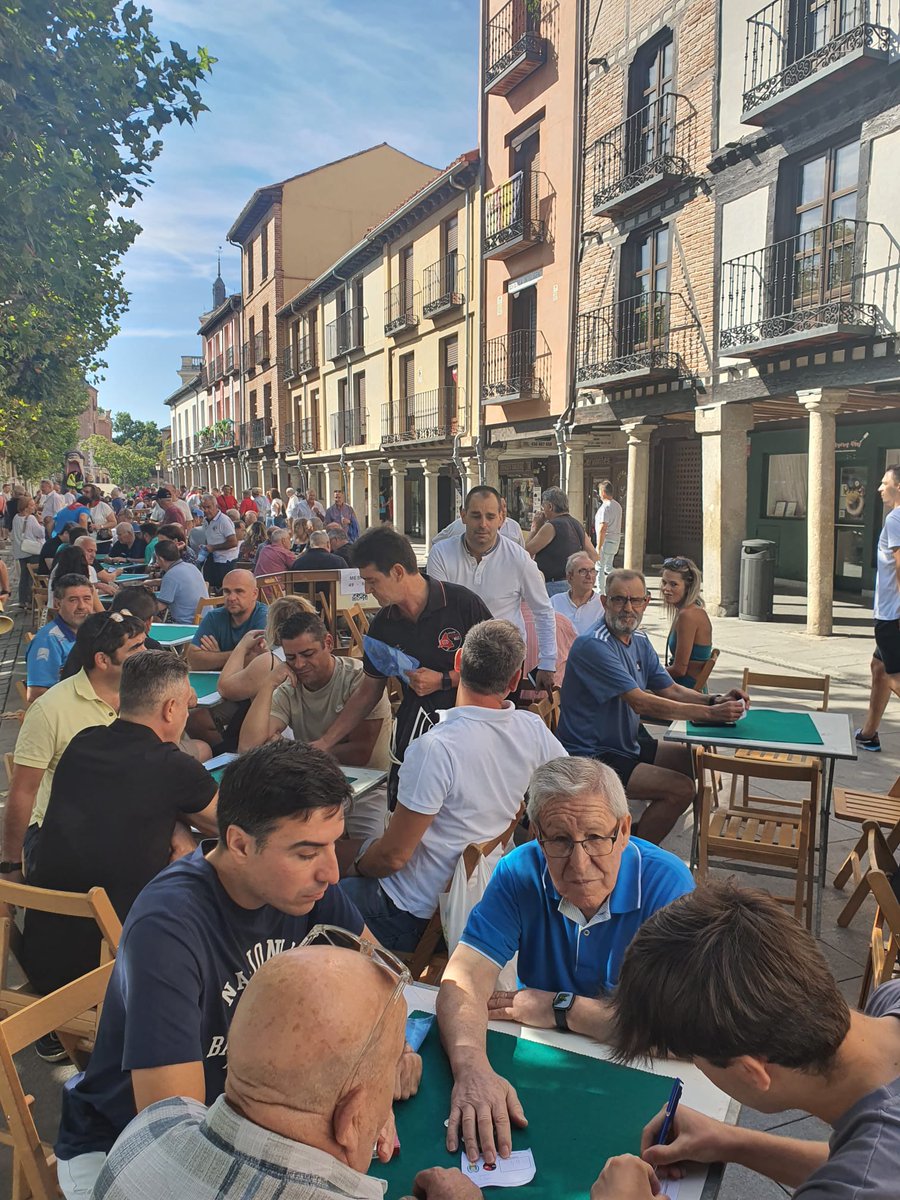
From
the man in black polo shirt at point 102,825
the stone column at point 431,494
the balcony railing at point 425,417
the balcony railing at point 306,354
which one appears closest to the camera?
the man in black polo shirt at point 102,825

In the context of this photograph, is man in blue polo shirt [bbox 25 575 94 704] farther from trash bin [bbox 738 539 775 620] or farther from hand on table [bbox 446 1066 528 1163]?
trash bin [bbox 738 539 775 620]

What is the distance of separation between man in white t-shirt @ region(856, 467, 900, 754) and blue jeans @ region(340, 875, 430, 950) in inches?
176

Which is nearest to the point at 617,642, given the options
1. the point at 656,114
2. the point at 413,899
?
the point at 413,899

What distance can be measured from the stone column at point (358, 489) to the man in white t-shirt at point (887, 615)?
79.9 feet

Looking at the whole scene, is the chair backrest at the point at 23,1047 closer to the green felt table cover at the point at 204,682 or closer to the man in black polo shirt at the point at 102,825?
the man in black polo shirt at the point at 102,825

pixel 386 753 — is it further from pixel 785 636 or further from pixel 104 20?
pixel 785 636

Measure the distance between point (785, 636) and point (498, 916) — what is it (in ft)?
31.5

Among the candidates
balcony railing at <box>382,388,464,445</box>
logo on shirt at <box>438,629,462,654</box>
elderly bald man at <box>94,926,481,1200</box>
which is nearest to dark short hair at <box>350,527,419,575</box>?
logo on shirt at <box>438,629,462,654</box>

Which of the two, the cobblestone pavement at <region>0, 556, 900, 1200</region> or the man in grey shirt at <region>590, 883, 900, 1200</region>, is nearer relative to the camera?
the man in grey shirt at <region>590, 883, 900, 1200</region>

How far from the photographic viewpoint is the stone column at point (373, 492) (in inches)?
→ 1103

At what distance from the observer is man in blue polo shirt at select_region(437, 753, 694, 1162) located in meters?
2.02

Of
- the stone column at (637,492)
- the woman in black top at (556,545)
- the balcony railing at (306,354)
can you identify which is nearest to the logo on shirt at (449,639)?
the woman in black top at (556,545)

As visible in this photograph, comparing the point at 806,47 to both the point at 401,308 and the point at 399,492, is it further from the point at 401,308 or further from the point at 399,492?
the point at 399,492

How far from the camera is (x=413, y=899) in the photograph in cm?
276
